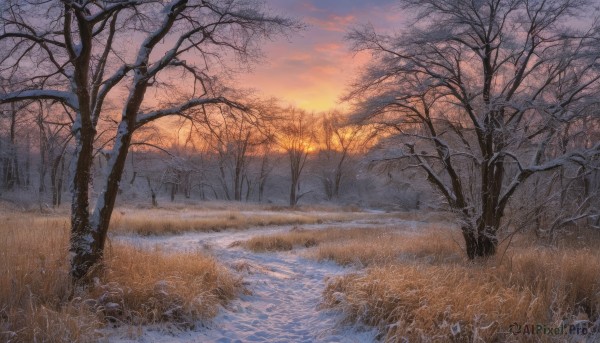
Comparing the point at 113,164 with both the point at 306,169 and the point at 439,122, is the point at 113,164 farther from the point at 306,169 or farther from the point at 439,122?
the point at 306,169

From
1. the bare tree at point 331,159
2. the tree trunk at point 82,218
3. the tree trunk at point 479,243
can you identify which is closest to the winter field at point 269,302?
the tree trunk at point 82,218

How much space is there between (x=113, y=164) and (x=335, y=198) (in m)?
44.2

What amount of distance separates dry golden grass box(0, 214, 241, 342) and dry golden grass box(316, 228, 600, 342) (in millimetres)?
2226

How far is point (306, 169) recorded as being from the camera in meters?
64.2

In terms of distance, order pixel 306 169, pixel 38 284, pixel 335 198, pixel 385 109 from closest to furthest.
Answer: pixel 38 284 → pixel 385 109 → pixel 335 198 → pixel 306 169

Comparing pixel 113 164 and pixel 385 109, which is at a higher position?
pixel 385 109

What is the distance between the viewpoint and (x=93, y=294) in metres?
5.11

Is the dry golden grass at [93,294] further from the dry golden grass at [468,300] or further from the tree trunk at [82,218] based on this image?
the dry golden grass at [468,300]

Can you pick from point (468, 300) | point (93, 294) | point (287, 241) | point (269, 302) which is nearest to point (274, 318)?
point (269, 302)

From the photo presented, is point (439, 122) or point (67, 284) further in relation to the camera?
point (439, 122)

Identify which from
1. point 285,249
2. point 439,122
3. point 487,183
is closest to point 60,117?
point 285,249

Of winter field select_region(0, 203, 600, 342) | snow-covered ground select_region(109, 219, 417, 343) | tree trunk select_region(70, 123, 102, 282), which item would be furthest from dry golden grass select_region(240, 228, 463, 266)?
tree trunk select_region(70, 123, 102, 282)

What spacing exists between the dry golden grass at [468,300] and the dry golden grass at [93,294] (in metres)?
2.23

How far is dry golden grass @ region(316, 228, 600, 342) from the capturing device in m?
4.35
